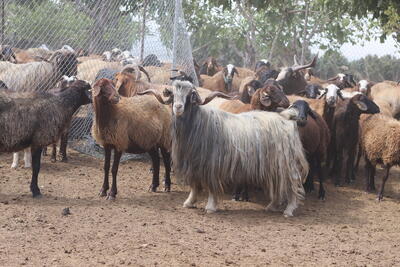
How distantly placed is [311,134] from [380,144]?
1.00 meters

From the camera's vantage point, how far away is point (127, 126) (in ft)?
25.5

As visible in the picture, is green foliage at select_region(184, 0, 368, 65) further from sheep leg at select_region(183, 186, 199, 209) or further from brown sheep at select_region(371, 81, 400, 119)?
sheep leg at select_region(183, 186, 199, 209)

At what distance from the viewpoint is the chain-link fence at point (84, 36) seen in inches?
356

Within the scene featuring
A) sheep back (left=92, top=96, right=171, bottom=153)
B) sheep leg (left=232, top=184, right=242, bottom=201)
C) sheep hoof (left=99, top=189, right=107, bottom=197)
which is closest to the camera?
sheep back (left=92, top=96, right=171, bottom=153)

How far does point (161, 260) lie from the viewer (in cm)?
538

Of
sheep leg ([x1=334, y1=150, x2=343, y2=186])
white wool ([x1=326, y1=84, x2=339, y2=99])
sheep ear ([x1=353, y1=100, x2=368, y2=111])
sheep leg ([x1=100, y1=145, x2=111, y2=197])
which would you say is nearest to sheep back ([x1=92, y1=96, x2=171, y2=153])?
sheep leg ([x1=100, y1=145, x2=111, y2=197])

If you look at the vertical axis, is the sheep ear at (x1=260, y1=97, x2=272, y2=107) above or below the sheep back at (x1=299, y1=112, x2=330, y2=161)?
above

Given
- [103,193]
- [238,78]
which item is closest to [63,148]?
[103,193]

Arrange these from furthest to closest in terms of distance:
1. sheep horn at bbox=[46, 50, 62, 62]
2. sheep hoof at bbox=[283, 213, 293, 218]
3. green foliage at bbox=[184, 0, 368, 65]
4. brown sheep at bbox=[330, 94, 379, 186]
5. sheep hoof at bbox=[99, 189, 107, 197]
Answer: green foliage at bbox=[184, 0, 368, 65]
sheep horn at bbox=[46, 50, 62, 62]
brown sheep at bbox=[330, 94, 379, 186]
sheep hoof at bbox=[99, 189, 107, 197]
sheep hoof at bbox=[283, 213, 293, 218]

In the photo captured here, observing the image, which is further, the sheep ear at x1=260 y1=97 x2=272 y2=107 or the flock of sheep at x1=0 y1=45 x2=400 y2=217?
the sheep ear at x1=260 y1=97 x2=272 y2=107

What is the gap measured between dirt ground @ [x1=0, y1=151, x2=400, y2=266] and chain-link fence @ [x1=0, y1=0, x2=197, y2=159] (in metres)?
2.11

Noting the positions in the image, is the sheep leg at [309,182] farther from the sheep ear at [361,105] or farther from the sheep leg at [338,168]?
the sheep ear at [361,105]

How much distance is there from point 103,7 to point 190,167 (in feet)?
11.8

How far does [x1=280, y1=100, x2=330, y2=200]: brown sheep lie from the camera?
812 cm
